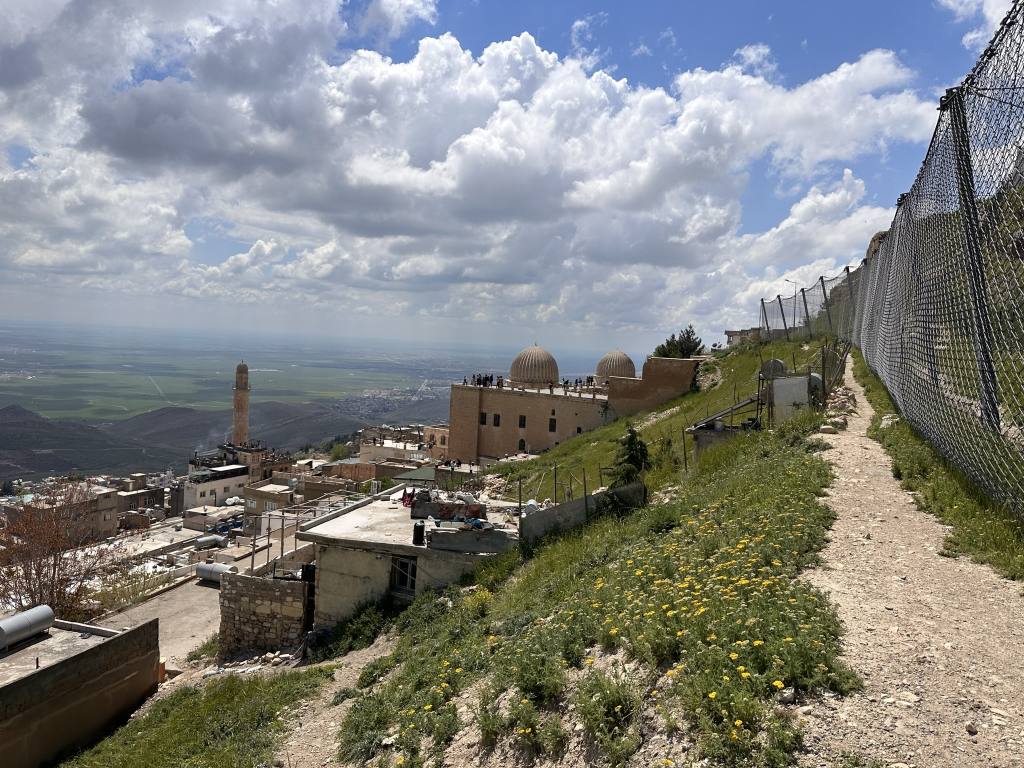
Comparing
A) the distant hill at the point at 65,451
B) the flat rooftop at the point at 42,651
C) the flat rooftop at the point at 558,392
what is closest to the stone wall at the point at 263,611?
the flat rooftop at the point at 42,651

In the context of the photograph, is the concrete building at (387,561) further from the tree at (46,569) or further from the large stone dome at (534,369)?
the large stone dome at (534,369)

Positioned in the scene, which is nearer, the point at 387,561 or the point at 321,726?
the point at 321,726

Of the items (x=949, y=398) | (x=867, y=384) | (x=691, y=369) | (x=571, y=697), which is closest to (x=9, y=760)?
(x=571, y=697)

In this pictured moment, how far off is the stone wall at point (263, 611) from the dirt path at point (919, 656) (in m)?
10.7

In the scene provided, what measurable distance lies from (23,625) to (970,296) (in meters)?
16.3

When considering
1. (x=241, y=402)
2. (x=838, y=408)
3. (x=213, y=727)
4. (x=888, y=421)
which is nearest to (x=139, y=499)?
(x=241, y=402)

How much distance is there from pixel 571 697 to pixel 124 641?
10.8 metres

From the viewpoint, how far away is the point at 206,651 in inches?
573

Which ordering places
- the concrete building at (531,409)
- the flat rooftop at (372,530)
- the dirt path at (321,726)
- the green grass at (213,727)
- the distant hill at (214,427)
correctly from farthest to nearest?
the distant hill at (214,427) → the concrete building at (531,409) → the flat rooftop at (372,530) → the green grass at (213,727) → the dirt path at (321,726)


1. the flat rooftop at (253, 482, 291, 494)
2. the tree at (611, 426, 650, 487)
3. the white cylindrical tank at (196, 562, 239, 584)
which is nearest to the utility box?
the tree at (611, 426, 650, 487)

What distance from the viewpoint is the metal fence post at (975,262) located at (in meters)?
6.84

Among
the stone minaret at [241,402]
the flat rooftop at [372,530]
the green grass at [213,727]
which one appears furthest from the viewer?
the stone minaret at [241,402]

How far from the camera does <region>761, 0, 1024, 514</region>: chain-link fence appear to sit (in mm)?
6145

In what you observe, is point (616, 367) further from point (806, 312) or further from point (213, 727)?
point (213, 727)
